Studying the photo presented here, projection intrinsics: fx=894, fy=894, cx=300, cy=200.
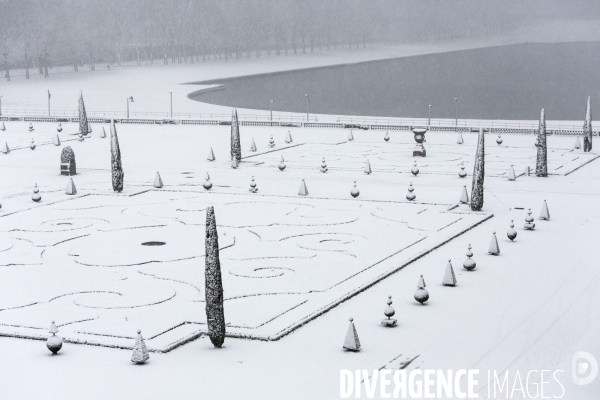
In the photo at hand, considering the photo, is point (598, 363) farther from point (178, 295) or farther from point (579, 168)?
point (579, 168)

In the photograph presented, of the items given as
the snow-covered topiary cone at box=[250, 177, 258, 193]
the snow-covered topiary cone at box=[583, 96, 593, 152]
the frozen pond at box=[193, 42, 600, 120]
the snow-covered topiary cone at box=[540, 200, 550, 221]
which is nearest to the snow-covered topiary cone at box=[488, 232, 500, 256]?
the snow-covered topiary cone at box=[540, 200, 550, 221]

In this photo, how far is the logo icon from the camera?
52.9 ft

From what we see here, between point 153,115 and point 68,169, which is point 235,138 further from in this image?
point 153,115

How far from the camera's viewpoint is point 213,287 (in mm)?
23828

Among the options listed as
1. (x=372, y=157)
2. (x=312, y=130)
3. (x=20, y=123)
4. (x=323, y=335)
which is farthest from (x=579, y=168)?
(x=20, y=123)

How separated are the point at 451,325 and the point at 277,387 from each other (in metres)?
6.80

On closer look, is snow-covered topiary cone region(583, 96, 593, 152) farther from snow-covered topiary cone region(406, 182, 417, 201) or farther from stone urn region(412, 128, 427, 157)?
snow-covered topiary cone region(406, 182, 417, 201)

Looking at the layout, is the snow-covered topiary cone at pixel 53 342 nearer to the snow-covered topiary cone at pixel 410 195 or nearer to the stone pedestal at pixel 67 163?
the snow-covered topiary cone at pixel 410 195

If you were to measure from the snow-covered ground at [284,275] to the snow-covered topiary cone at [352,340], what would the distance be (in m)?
0.37

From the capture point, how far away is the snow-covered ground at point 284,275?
74.3 feet

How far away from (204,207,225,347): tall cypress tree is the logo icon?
953 centimetres

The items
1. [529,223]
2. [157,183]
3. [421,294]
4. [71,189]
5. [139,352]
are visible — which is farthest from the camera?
[157,183]

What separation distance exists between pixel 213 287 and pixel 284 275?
27.3ft

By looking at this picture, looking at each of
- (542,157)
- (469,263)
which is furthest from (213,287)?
(542,157)
